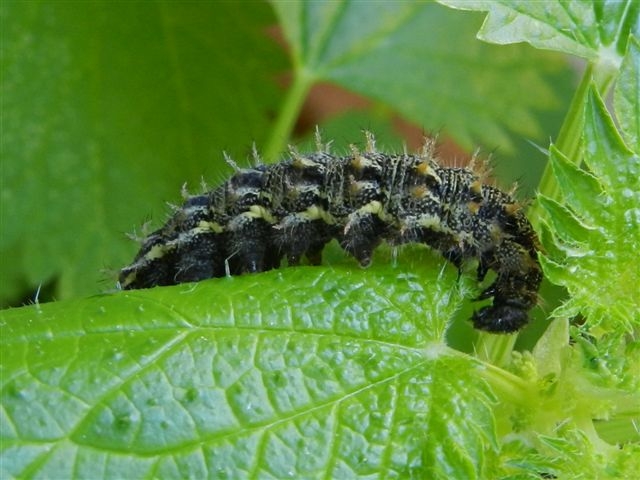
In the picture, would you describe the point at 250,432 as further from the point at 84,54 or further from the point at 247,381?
the point at 84,54

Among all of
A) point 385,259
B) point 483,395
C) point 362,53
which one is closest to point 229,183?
point 385,259

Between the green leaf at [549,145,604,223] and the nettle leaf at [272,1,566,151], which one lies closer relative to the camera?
the green leaf at [549,145,604,223]

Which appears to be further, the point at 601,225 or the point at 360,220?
the point at 360,220

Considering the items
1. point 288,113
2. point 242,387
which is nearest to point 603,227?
point 242,387

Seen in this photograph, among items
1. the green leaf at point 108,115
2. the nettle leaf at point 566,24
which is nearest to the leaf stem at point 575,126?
the nettle leaf at point 566,24

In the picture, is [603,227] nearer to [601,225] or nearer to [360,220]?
[601,225]

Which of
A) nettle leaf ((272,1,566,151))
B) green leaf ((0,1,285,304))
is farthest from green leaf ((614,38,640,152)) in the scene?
green leaf ((0,1,285,304))

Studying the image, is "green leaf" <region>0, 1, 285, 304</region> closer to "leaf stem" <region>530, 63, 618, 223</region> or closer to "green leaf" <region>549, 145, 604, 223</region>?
"leaf stem" <region>530, 63, 618, 223</region>
